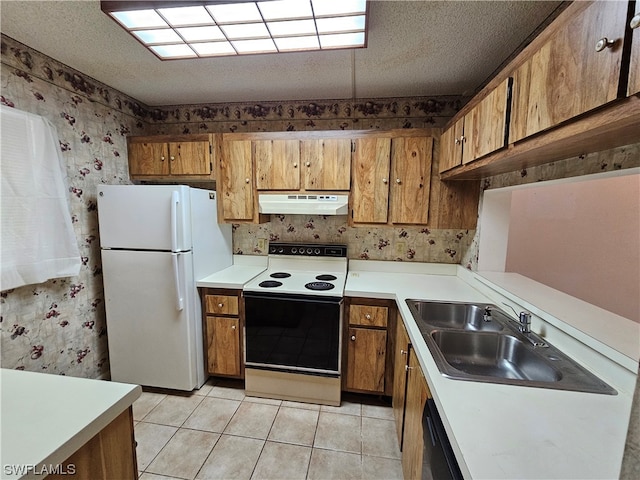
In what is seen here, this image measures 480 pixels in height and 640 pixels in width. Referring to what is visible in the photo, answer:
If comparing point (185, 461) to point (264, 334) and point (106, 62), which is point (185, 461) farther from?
point (106, 62)

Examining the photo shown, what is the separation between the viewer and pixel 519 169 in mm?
1691

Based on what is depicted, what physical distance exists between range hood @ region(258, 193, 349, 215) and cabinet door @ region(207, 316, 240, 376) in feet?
3.17

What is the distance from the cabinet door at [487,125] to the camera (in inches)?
48.2

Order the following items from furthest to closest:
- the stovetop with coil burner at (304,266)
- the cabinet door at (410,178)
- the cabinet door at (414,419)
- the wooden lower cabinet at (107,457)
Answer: the stovetop with coil burner at (304,266), the cabinet door at (410,178), the cabinet door at (414,419), the wooden lower cabinet at (107,457)

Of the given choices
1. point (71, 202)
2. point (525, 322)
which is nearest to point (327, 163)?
point (525, 322)

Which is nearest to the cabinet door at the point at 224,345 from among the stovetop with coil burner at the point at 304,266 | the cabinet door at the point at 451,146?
the stovetop with coil burner at the point at 304,266

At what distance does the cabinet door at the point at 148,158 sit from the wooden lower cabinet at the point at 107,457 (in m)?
2.12

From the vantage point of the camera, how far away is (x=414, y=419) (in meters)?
1.34

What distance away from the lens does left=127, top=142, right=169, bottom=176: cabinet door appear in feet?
8.25

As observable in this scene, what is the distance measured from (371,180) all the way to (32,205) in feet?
7.49

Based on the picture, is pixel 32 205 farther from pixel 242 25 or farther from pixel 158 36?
pixel 242 25

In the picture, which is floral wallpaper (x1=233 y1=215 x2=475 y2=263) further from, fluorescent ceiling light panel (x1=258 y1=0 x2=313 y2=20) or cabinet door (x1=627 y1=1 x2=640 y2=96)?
cabinet door (x1=627 y1=1 x2=640 y2=96)

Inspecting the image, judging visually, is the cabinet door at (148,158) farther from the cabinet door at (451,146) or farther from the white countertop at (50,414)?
the cabinet door at (451,146)

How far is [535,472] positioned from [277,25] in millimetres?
1987
